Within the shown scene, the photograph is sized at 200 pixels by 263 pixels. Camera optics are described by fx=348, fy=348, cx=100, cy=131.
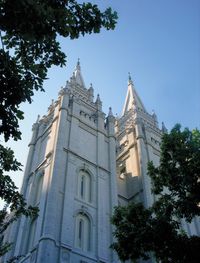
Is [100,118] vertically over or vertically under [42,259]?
over

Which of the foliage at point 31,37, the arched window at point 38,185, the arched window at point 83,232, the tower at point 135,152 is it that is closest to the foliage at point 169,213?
the foliage at point 31,37

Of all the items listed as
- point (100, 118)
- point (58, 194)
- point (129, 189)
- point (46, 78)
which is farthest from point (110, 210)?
point (46, 78)

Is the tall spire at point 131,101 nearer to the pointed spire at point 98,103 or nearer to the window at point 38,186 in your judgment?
the pointed spire at point 98,103

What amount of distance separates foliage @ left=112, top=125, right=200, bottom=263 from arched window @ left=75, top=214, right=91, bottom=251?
30.5 ft

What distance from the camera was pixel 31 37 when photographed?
7.61 metres

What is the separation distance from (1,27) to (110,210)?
20681mm

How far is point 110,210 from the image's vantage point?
26344 mm

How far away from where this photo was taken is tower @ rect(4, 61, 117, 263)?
69.5 ft

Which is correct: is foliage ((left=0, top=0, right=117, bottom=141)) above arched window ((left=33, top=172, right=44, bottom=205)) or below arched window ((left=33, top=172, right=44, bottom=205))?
below

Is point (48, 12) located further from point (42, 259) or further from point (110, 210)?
point (110, 210)

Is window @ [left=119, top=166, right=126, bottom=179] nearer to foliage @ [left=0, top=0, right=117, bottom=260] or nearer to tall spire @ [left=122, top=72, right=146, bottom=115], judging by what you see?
tall spire @ [left=122, top=72, right=146, bottom=115]

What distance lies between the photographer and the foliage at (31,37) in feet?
24.5

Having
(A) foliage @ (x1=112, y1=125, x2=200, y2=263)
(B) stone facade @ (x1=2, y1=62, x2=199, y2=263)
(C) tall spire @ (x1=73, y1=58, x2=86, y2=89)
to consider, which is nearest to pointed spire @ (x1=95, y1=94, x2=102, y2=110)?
(B) stone facade @ (x1=2, y1=62, x2=199, y2=263)

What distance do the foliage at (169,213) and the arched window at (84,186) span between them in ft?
39.1
